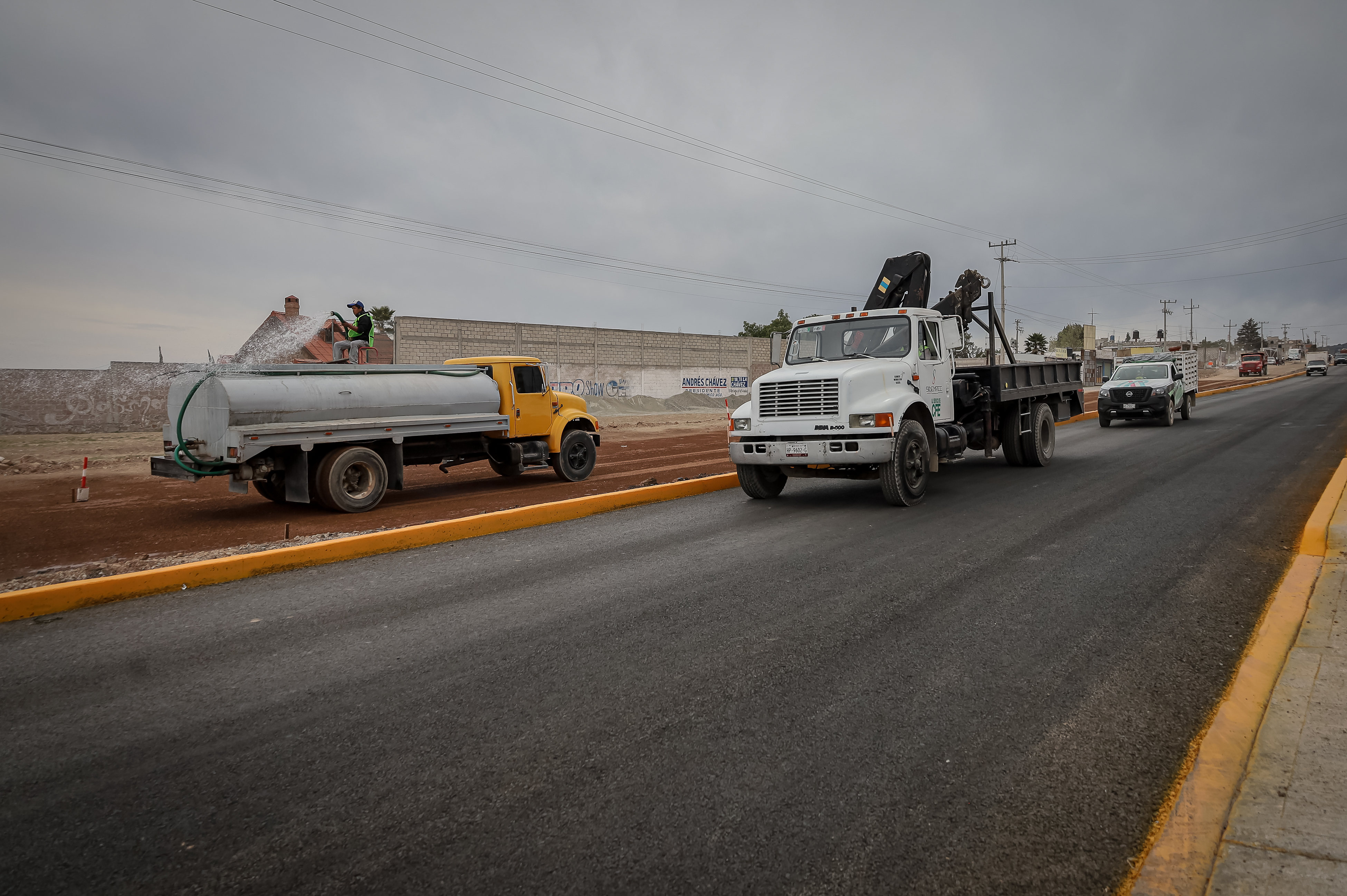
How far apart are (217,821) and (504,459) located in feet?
35.2

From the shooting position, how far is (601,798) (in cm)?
303

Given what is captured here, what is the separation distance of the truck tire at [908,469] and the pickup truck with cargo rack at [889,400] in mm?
15

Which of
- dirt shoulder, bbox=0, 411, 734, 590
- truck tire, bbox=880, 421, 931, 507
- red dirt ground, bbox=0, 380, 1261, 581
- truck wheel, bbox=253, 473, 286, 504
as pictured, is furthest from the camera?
truck wheel, bbox=253, 473, 286, 504

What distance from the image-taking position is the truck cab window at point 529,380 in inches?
538

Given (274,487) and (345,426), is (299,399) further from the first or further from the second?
(274,487)

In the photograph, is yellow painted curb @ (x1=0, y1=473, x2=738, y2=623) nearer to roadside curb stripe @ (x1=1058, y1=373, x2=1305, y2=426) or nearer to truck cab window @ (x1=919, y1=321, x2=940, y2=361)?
truck cab window @ (x1=919, y1=321, x2=940, y2=361)

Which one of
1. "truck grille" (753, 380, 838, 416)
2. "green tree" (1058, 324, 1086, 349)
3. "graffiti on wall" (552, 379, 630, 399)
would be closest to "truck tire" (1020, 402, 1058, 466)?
"truck grille" (753, 380, 838, 416)

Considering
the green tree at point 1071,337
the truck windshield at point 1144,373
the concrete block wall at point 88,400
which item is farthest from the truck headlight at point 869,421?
the green tree at point 1071,337

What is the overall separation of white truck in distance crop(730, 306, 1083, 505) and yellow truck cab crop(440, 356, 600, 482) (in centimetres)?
441

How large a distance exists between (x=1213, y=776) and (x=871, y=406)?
674cm

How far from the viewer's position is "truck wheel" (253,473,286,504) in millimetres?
11141

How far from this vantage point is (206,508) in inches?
459

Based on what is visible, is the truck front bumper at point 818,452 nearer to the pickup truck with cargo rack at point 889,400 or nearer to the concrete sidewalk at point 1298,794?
the pickup truck with cargo rack at point 889,400

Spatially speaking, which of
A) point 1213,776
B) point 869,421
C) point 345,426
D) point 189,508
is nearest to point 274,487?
point 189,508
